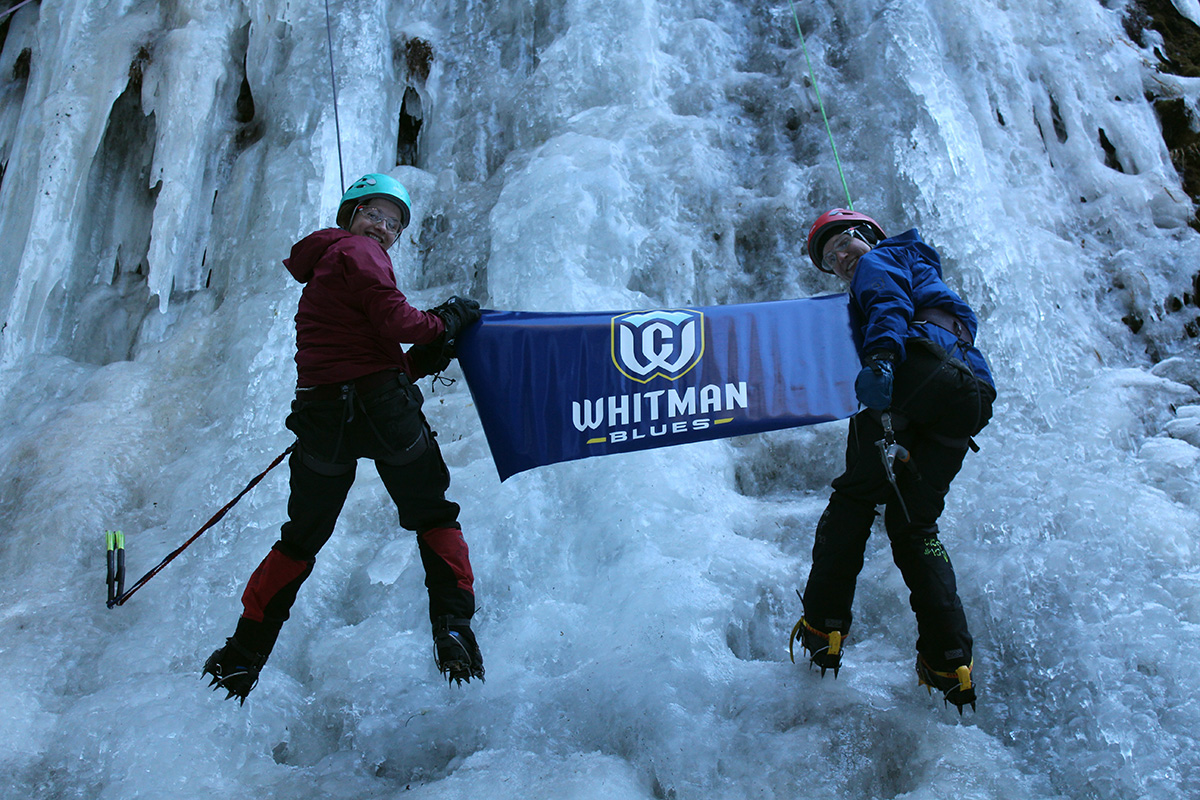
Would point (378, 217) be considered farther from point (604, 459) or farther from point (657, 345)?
point (604, 459)

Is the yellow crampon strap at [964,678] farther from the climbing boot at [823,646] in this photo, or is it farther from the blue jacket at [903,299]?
the blue jacket at [903,299]

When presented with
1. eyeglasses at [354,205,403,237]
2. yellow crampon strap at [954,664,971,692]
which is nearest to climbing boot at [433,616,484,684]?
eyeglasses at [354,205,403,237]

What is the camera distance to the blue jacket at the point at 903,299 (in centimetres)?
245

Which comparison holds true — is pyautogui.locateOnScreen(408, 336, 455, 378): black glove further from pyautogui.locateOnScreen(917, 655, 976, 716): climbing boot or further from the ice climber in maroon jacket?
pyautogui.locateOnScreen(917, 655, 976, 716): climbing boot

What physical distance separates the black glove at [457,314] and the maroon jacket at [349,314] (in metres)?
0.07

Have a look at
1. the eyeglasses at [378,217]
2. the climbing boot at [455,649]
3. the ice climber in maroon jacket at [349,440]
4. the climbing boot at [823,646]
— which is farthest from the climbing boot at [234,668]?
the climbing boot at [823,646]

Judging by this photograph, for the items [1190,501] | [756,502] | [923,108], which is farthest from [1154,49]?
[756,502]

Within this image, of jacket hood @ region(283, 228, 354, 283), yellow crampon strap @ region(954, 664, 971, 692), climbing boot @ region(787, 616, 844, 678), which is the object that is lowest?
climbing boot @ region(787, 616, 844, 678)

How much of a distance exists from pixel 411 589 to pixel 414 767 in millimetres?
943

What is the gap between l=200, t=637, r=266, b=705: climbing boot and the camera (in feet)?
8.48

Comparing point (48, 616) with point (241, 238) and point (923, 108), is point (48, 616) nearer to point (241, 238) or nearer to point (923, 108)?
point (241, 238)

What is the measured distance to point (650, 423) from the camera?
287cm

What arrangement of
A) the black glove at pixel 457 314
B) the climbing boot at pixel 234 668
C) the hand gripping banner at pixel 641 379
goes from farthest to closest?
the hand gripping banner at pixel 641 379, the black glove at pixel 457 314, the climbing boot at pixel 234 668

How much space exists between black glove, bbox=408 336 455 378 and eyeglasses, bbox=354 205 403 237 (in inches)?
16.0
